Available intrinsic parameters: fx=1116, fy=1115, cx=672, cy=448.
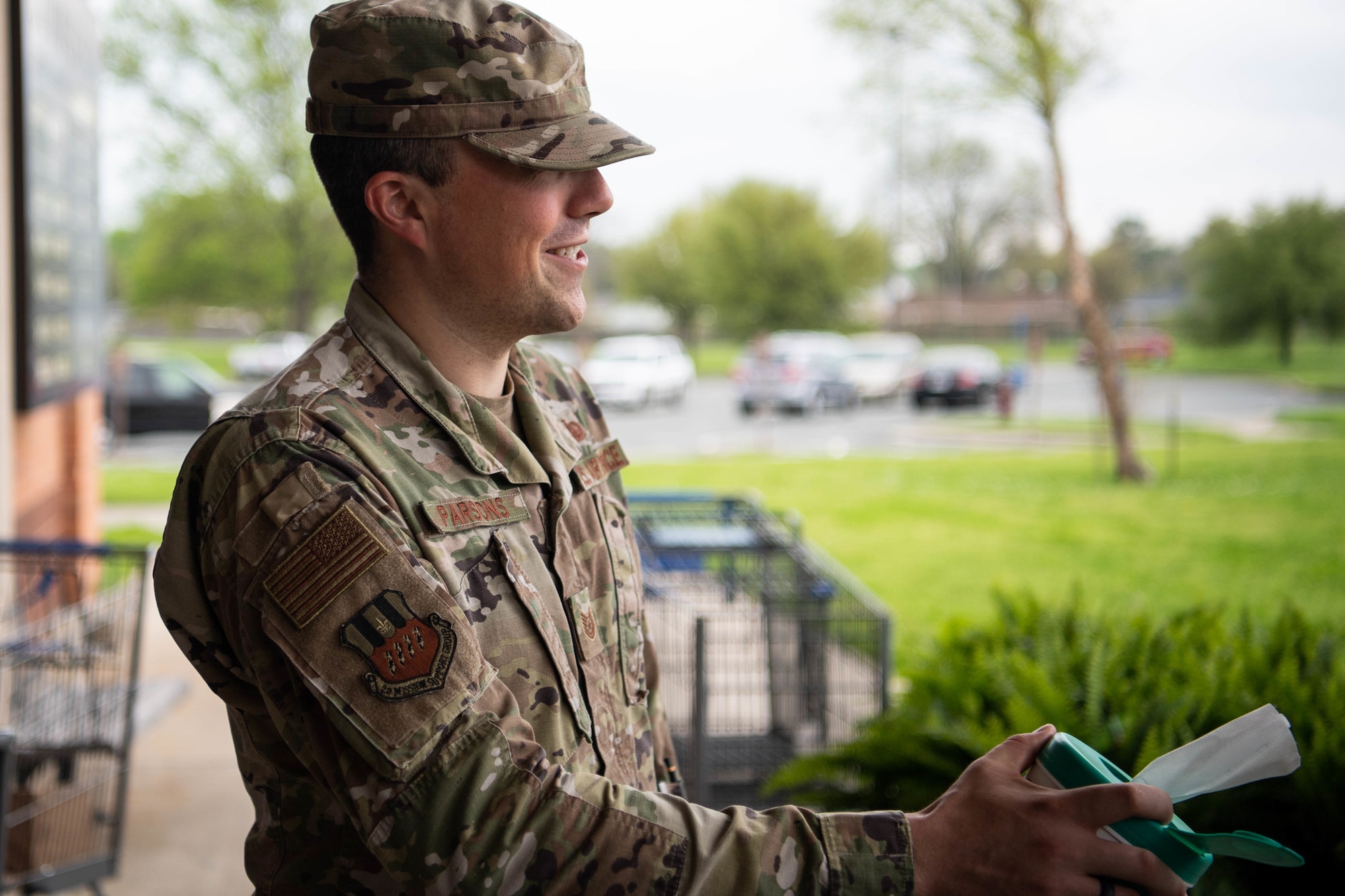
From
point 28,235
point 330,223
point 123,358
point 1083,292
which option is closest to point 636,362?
point 330,223

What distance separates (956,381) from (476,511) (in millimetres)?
21312

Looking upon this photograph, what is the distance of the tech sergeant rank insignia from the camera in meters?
1.03

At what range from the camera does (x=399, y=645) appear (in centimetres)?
104

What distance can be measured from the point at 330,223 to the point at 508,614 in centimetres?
1489

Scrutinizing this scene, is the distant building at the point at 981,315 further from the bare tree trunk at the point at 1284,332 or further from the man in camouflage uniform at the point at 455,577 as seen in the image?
the man in camouflage uniform at the point at 455,577

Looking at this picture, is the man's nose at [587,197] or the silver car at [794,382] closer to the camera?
the man's nose at [587,197]

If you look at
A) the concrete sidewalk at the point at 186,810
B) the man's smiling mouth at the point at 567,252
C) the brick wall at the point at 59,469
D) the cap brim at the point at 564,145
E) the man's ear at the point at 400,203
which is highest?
the cap brim at the point at 564,145

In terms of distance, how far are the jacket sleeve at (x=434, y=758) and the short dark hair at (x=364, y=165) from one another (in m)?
0.36

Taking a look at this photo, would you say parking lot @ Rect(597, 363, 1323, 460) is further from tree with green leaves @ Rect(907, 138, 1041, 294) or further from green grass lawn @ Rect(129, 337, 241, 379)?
green grass lawn @ Rect(129, 337, 241, 379)

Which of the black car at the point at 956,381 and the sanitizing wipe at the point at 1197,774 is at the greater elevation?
the black car at the point at 956,381

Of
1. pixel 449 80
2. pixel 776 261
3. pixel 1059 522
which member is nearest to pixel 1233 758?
pixel 449 80

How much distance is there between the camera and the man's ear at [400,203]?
1269mm

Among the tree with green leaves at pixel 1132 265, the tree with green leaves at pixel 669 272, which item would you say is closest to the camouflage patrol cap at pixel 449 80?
the tree with green leaves at pixel 1132 265

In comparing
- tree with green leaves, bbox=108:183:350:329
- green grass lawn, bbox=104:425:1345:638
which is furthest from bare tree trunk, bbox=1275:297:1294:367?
tree with green leaves, bbox=108:183:350:329
